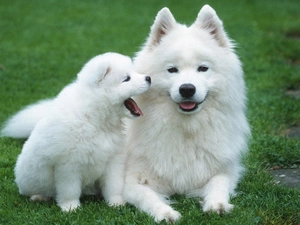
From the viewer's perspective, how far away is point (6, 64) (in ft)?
A: 32.2

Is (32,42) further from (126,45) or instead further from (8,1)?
(8,1)

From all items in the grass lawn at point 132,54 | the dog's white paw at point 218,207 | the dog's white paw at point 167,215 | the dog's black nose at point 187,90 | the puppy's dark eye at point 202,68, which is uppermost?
the puppy's dark eye at point 202,68

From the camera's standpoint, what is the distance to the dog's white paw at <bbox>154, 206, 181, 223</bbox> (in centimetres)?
401

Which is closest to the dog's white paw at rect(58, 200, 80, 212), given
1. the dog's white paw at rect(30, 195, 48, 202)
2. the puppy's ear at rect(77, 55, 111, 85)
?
the dog's white paw at rect(30, 195, 48, 202)

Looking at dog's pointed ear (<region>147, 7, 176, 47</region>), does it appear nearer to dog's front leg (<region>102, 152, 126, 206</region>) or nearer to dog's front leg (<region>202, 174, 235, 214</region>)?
dog's front leg (<region>102, 152, 126, 206</region>)

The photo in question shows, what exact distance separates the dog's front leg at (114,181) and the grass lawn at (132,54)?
0.30 feet

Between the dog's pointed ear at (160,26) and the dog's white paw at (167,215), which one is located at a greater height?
the dog's pointed ear at (160,26)

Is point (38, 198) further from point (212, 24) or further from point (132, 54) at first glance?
point (132, 54)

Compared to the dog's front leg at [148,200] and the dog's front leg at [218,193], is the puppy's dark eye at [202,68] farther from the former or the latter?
the dog's front leg at [148,200]

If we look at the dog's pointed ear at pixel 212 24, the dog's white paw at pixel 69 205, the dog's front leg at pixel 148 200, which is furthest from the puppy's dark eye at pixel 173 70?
the dog's white paw at pixel 69 205

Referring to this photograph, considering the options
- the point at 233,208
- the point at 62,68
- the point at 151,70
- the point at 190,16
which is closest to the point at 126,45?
the point at 62,68

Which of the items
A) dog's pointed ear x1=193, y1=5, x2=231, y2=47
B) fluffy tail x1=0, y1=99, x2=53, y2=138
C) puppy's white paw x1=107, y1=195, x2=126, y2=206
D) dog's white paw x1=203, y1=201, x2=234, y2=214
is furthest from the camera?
fluffy tail x1=0, y1=99, x2=53, y2=138

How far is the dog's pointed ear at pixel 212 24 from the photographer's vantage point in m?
4.59

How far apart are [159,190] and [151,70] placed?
3.19ft
